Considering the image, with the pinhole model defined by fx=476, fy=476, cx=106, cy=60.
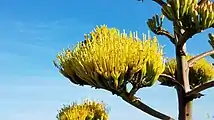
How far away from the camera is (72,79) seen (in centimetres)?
601

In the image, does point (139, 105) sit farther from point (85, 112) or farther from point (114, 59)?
point (85, 112)

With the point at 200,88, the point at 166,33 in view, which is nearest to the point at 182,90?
the point at 200,88

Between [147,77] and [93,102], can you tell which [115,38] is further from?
[93,102]

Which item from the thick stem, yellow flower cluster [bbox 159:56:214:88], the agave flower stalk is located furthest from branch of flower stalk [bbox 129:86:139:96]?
yellow flower cluster [bbox 159:56:214:88]

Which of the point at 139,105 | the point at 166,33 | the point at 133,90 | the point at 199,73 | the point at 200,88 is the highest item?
the point at 199,73

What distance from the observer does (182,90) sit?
19.1 ft

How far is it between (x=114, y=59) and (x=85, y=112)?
2.54m

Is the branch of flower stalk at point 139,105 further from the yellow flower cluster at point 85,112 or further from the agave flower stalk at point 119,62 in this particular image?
the yellow flower cluster at point 85,112

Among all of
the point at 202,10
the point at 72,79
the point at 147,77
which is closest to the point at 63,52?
the point at 72,79

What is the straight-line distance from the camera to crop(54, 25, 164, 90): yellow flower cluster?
5363mm

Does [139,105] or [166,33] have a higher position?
[166,33]

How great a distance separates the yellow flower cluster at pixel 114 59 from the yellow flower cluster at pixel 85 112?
2001 millimetres

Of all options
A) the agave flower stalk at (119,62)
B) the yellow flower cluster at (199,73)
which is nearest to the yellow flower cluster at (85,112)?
the yellow flower cluster at (199,73)

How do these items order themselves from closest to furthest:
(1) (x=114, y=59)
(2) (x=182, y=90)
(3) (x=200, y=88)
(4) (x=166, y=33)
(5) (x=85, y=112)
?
1. (1) (x=114, y=59)
2. (3) (x=200, y=88)
3. (2) (x=182, y=90)
4. (4) (x=166, y=33)
5. (5) (x=85, y=112)
